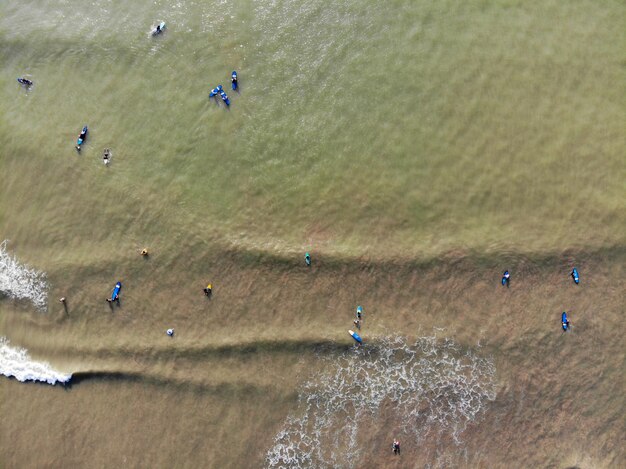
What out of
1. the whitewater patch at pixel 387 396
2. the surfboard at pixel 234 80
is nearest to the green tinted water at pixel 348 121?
the surfboard at pixel 234 80

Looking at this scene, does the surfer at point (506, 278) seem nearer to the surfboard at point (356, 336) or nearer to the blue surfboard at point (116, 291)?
the surfboard at point (356, 336)

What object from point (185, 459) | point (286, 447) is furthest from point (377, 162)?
point (185, 459)

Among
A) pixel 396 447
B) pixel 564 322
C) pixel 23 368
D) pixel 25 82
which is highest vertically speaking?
pixel 25 82

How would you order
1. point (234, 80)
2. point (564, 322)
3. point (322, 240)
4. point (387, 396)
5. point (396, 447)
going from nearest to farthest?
point (396, 447), point (564, 322), point (387, 396), point (322, 240), point (234, 80)

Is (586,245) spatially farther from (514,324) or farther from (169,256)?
(169,256)

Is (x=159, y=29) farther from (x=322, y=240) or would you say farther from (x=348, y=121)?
(x=322, y=240)

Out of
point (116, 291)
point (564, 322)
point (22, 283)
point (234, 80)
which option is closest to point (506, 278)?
point (564, 322)
